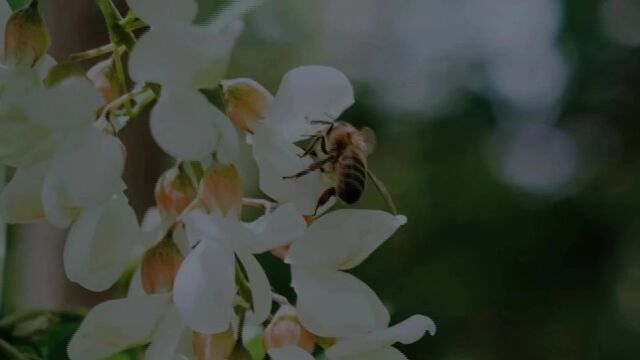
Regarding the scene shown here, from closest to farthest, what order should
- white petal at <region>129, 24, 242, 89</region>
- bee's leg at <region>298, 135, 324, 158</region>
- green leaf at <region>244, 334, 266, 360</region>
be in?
white petal at <region>129, 24, 242, 89</region>, bee's leg at <region>298, 135, 324, 158</region>, green leaf at <region>244, 334, 266, 360</region>

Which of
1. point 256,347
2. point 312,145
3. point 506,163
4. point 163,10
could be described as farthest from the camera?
point 506,163

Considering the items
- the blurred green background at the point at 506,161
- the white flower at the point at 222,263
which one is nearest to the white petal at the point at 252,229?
the white flower at the point at 222,263

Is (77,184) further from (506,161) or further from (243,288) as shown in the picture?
(506,161)

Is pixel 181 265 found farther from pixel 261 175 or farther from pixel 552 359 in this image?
pixel 552 359

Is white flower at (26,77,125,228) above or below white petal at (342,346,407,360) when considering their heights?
above

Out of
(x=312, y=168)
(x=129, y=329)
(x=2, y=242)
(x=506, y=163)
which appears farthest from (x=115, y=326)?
(x=506, y=163)

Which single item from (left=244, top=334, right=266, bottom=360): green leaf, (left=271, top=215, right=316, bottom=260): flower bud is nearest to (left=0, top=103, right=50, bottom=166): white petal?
(left=271, top=215, right=316, bottom=260): flower bud

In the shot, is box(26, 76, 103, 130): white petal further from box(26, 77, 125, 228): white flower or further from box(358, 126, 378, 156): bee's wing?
box(358, 126, 378, 156): bee's wing
